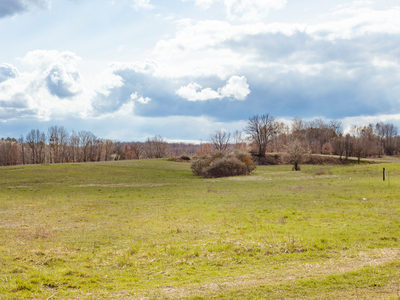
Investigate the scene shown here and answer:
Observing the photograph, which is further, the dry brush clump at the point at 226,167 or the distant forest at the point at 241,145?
the distant forest at the point at 241,145

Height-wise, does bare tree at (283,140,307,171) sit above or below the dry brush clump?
above

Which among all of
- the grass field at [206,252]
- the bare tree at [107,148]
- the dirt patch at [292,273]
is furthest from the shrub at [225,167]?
the bare tree at [107,148]

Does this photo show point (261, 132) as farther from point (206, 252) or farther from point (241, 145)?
point (206, 252)

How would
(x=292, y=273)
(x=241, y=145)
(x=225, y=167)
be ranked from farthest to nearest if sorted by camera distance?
(x=241, y=145) → (x=225, y=167) → (x=292, y=273)

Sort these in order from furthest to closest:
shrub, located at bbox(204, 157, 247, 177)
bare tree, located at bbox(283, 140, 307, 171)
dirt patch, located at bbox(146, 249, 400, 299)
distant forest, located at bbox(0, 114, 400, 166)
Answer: distant forest, located at bbox(0, 114, 400, 166) → bare tree, located at bbox(283, 140, 307, 171) → shrub, located at bbox(204, 157, 247, 177) → dirt patch, located at bbox(146, 249, 400, 299)

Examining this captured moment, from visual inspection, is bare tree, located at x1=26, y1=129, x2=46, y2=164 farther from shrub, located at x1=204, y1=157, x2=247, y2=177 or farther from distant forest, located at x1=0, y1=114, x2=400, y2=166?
shrub, located at x1=204, y1=157, x2=247, y2=177

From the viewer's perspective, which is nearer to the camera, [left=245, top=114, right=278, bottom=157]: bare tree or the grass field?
the grass field

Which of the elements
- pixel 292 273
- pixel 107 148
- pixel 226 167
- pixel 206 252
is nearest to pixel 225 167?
pixel 226 167

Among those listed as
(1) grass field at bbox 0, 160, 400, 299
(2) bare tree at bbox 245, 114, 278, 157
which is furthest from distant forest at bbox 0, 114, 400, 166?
(1) grass field at bbox 0, 160, 400, 299

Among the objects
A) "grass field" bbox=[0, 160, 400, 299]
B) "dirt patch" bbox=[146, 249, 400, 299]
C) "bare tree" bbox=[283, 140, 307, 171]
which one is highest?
"bare tree" bbox=[283, 140, 307, 171]

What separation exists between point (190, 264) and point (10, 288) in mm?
5245

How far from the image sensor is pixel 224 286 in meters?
7.55

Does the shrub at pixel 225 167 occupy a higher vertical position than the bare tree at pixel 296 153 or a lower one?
lower

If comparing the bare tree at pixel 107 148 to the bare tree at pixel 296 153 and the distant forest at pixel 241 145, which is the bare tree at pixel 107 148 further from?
the bare tree at pixel 296 153
